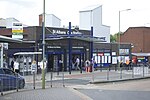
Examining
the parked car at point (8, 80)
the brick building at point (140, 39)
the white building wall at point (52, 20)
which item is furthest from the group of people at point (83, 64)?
the brick building at point (140, 39)

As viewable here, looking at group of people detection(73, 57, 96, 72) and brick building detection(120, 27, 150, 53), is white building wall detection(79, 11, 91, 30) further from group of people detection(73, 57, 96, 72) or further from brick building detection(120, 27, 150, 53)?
group of people detection(73, 57, 96, 72)

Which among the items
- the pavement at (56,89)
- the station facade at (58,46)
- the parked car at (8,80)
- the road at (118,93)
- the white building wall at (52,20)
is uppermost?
the white building wall at (52,20)

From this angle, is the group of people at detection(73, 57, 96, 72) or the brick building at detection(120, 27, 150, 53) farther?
the brick building at detection(120, 27, 150, 53)

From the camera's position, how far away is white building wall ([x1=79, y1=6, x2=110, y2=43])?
74938 mm

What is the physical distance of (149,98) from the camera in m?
17.5

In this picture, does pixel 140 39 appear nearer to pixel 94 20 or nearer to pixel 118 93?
pixel 94 20

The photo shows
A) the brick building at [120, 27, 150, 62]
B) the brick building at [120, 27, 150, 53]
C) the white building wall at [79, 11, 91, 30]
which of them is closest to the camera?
the white building wall at [79, 11, 91, 30]

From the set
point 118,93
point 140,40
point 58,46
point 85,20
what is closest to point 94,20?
point 85,20

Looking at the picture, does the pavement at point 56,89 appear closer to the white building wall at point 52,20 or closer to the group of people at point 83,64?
the group of people at point 83,64

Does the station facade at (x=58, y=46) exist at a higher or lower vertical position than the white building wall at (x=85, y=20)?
lower

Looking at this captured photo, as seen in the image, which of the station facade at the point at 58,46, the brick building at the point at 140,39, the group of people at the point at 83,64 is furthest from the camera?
the brick building at the point at 140,39

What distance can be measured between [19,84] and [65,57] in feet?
81.3

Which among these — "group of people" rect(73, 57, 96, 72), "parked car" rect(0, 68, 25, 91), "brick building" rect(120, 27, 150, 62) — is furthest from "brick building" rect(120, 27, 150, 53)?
"parked car" rect(0, 68, 25, 91)

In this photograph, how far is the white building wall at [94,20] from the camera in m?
74.9
